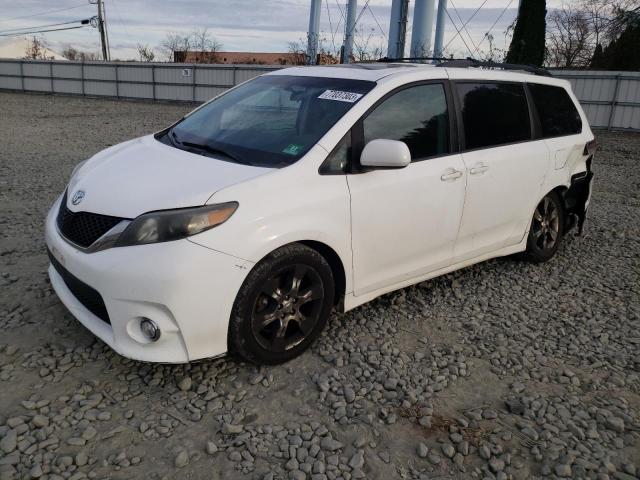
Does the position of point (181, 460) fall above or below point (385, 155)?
below

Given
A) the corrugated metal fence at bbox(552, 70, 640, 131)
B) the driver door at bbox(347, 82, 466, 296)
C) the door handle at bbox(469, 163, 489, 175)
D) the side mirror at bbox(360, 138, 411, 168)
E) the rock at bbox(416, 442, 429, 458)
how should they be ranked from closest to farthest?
the rock at bbox(416, 442, 429, 458) → the side mirror at bbox(360, 138, 411, 168) → the driver door at bbox(347, 82, 466, 296) → the door handle at bbox(469, 163, 489, 175) → the corrugated metal fence at bbox(552, 70, 640, 131)

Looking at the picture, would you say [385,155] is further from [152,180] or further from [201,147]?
[152,180]

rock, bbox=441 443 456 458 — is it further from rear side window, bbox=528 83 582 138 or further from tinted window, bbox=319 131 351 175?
rear side window, bbox=528 83 582 138

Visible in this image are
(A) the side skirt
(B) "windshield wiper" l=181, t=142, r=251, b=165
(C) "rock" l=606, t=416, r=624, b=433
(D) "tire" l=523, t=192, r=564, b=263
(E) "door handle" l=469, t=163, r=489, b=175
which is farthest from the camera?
(D) "tire" l=523, t=192, r=564, b=263

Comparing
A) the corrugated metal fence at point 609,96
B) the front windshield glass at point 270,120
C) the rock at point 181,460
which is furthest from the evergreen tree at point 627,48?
the rock at point 181,460

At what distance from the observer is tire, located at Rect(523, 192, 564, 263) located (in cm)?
495

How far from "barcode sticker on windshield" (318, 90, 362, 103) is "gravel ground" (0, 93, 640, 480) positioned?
150 cm

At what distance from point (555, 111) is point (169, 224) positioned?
3.82 metres

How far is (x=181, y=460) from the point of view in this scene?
243 centimetres

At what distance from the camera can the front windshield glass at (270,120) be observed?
11.0ft

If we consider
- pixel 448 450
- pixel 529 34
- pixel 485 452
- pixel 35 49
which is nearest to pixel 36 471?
pixel 448 450

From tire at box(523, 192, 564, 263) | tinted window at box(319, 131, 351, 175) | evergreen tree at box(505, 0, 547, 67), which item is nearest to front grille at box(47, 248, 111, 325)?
tinted window at box(319, 131, 351, 175)

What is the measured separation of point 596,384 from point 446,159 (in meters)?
1.73

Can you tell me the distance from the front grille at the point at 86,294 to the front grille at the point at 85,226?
19 cm
